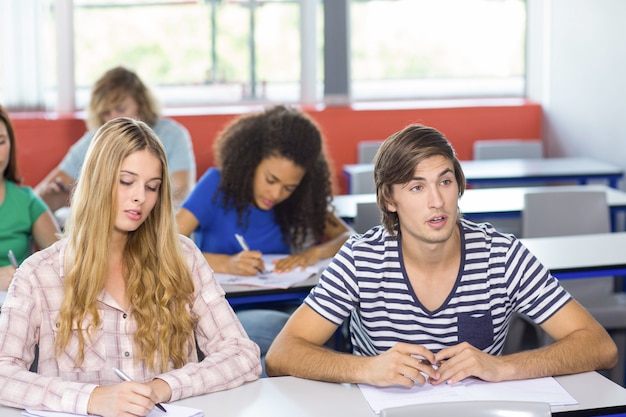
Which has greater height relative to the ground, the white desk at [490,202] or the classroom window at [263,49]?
the classroom window at [263,49]

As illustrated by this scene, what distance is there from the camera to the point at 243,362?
2.21 metres

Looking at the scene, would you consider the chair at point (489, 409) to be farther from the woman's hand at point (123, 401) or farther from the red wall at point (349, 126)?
the red wall at point (349, 126)

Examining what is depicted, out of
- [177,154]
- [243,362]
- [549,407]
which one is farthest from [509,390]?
[177,154]

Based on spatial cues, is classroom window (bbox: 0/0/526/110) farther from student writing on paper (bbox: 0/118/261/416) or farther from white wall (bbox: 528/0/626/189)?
student writing on paper (bbox: 0/118/261/416)

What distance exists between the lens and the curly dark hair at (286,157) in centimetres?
350

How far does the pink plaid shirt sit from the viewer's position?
2031mm

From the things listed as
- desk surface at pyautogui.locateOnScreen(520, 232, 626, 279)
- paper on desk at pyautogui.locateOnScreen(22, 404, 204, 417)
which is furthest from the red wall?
paper on desk at pyautogui.locateOnScreen(22, 404, 204, 417)

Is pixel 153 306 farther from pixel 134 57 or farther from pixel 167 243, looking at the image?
pixel 134 57

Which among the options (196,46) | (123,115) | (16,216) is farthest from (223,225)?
(196,46)

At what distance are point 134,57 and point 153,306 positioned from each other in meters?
4.45

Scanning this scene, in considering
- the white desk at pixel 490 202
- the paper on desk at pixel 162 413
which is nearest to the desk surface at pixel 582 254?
the white desk at pixel 490 202

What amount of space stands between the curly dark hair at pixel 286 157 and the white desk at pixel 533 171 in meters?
1.31

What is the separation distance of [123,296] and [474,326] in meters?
0.90

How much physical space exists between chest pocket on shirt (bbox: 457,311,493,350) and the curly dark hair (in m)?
1.23
